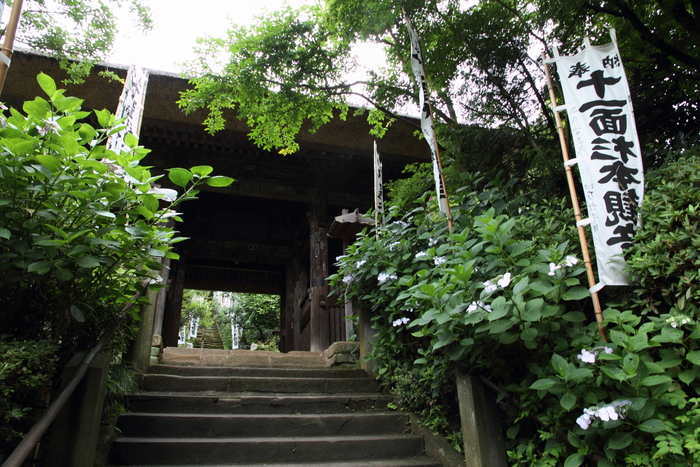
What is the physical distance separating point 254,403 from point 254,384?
16.3 inches

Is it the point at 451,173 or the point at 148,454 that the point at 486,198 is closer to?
the point at 451,173

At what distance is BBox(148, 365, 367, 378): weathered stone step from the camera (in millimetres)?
4348

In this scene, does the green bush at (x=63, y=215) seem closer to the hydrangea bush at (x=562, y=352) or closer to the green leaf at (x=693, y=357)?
the hydrangea bush at (x=562, y=352)

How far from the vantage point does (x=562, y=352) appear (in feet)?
8.05

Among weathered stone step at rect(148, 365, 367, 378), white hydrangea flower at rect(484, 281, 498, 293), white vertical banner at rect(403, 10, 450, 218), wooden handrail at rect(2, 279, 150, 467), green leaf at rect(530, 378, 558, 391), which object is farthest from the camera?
weathered stone step at rect(148, 365, 367, 378)

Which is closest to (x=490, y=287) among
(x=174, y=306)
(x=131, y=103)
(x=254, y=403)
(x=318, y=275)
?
(x=254, y=403)

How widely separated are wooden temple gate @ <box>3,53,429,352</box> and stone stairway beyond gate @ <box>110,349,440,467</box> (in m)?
2.60

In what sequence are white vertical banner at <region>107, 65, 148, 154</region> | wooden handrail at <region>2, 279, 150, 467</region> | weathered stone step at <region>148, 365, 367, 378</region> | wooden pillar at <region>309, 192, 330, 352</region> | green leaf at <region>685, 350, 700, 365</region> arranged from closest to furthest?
wooden handrail at <region>2, 279, 150, 467</region>, green leaf at <region>685, 350, 700, 365</region>, white vertical banner at <region>107, 65, 148, 154</region>, weathered stone step at <region>148, 365, 367, 378</region>, wooden pillar at <region>309, 192, 330, 352</region>

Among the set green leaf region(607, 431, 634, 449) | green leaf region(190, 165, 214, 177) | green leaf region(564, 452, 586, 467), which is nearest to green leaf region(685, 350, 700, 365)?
green leaf region(607, 431, 634, 449)

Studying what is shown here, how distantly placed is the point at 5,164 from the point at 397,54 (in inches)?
197

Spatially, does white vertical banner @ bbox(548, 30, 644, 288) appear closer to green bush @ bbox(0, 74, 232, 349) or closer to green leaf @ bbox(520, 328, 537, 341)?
green leaf @ bbox(520, 328, 537, 341)

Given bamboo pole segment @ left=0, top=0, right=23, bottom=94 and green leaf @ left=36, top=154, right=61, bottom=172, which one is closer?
green leaf @ left=36, top=154, right=61, bottom=172

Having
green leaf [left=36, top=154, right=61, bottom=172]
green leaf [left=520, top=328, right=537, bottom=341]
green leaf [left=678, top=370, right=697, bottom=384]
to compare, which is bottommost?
green leaf [left=678, top=370, right=697, bottom=384]

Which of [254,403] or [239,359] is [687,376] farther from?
[239,359]
